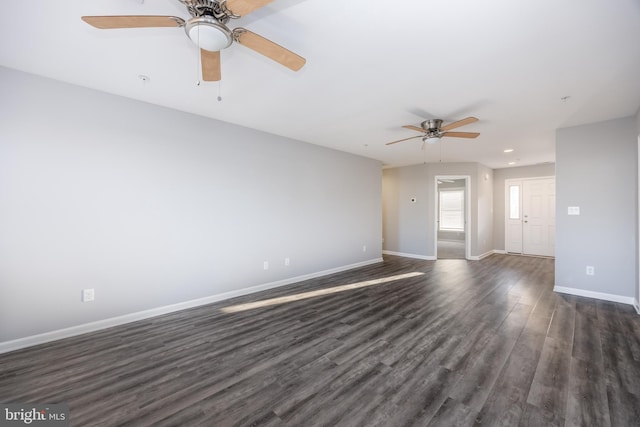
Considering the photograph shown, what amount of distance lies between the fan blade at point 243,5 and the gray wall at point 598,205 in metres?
4.83

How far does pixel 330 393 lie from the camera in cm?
188

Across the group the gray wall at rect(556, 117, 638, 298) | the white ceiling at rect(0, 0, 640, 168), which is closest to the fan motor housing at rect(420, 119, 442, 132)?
the white ceiling at rect(0, 0, 640, 168)

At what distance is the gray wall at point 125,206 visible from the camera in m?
2.54

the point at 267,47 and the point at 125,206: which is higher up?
the point at 267,47

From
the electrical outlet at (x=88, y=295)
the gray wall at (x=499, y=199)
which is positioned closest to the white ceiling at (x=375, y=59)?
the electrical outlet at (x=88, y=295)

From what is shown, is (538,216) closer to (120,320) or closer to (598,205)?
(598,205)

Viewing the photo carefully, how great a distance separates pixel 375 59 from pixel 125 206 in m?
3.04

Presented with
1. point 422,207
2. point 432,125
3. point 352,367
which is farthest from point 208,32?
point 422,207

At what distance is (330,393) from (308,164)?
151 inches

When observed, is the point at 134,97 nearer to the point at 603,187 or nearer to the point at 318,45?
the point at 318,45

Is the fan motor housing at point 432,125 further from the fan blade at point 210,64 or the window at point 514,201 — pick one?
the window at point 514,201

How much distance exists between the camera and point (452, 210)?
427 inches

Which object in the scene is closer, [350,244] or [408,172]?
[350,244]

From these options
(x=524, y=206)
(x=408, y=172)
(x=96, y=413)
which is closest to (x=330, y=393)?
(x=96, y=413)
